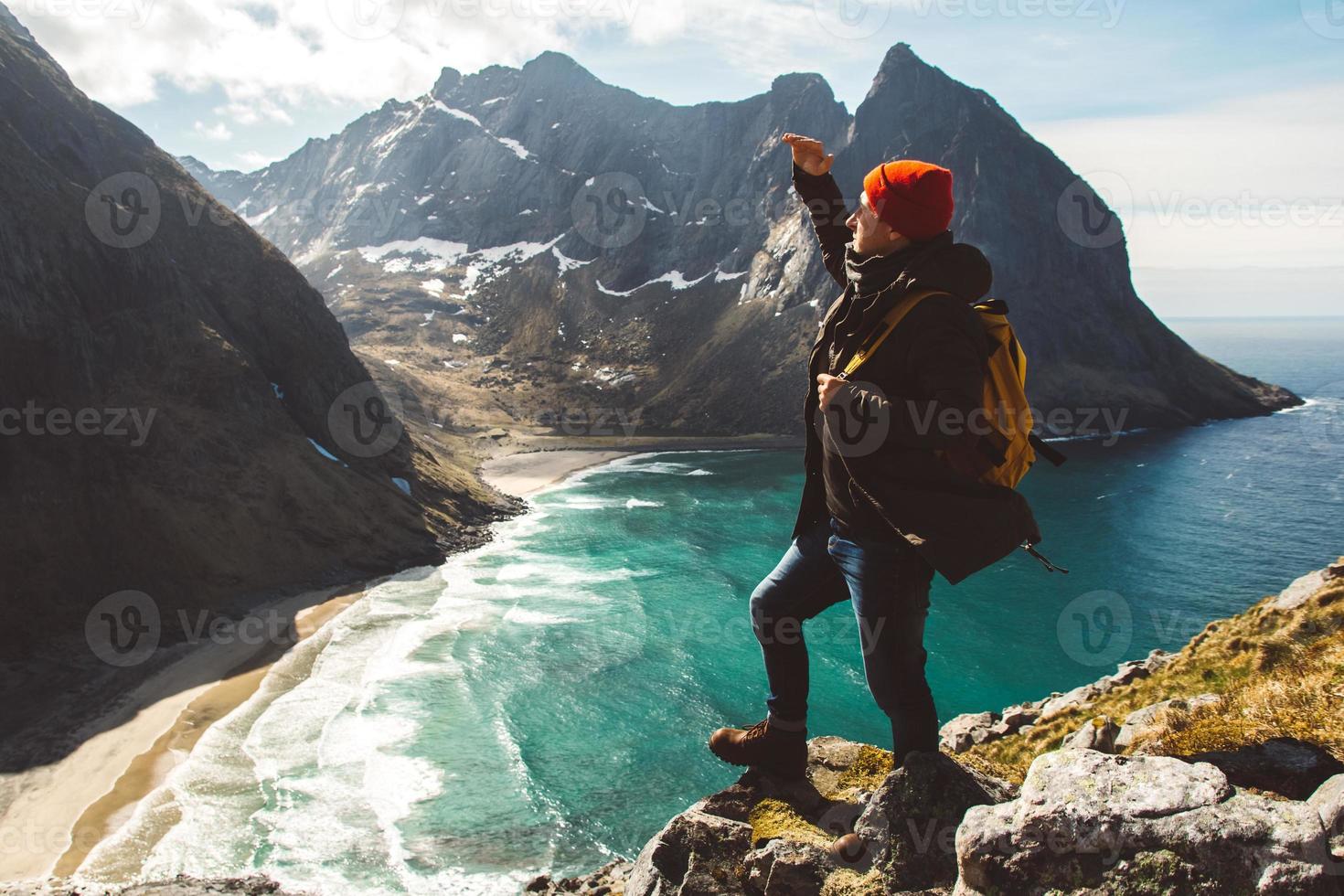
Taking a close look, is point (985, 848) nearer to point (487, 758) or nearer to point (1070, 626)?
point (487, 758)

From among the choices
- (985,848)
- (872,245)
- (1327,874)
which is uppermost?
(872,245)

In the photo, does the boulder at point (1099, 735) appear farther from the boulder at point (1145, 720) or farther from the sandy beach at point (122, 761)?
the sandy beach at point (122, 761)

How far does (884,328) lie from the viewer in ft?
14.6

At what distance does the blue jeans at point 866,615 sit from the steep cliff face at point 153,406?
38.7m

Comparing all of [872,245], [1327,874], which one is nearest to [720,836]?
[1327,874]

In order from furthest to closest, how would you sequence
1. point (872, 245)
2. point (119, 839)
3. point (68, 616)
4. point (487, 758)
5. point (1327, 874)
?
1. point (68, 616)
2. point (487, 758)
3. point (119, 839)
4. point (872, 245)
5. point (1327, 874)

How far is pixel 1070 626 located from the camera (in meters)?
41.5

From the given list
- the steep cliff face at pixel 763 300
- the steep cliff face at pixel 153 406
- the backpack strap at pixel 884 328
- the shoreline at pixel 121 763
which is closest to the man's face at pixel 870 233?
the backpack strap at pixel 884 328

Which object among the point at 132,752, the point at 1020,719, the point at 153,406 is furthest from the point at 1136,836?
the point at 153,406

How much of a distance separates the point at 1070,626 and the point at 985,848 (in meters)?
42.9

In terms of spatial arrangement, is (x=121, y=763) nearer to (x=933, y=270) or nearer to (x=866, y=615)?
(x=866, y=615)

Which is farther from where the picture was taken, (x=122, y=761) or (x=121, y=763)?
(x=122, y=761)

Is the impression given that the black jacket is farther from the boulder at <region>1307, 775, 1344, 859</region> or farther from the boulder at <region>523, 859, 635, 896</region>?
the boulder at <region>523, 859, 635, 896</region>

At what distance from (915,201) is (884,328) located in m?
0.82
